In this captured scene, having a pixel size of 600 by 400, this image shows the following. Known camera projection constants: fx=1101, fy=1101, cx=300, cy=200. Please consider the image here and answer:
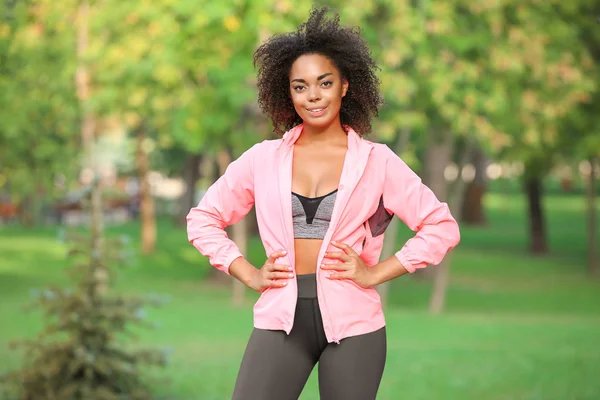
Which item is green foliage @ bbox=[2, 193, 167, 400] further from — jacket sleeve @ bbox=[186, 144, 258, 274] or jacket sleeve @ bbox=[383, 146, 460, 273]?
jacket sleeve @ bbox=[383, 146, 460, 273]

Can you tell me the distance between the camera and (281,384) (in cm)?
366

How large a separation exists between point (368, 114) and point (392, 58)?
1307 centimetres

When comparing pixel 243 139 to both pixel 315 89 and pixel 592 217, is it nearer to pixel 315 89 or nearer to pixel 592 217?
pixel 592 217

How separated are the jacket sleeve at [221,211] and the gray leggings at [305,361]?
28 centimetres

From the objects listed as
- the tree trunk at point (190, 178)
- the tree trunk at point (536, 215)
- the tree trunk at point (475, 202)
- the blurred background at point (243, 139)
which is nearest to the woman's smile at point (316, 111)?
the blurred background at point (243, 139)

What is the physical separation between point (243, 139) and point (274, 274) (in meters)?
17.5

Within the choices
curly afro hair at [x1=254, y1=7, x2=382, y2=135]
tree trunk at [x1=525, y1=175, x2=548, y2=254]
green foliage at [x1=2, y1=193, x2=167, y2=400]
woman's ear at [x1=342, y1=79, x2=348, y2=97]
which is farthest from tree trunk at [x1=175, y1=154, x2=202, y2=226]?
woman's ear at [x1=342, y1=79, x2=348, y2=97]

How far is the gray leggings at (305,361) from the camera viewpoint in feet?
12.0

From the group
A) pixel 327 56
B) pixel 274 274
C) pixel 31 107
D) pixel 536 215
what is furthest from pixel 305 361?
pixel 536 215

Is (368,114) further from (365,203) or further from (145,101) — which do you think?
(145,101)

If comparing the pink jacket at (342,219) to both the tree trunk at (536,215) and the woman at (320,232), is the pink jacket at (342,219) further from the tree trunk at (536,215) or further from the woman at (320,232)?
the tree trunk at (536,215)

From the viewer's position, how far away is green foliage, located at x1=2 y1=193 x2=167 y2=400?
27.1 ft

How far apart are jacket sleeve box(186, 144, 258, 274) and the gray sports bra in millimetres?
233

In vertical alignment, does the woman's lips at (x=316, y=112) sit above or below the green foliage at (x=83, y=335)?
above
